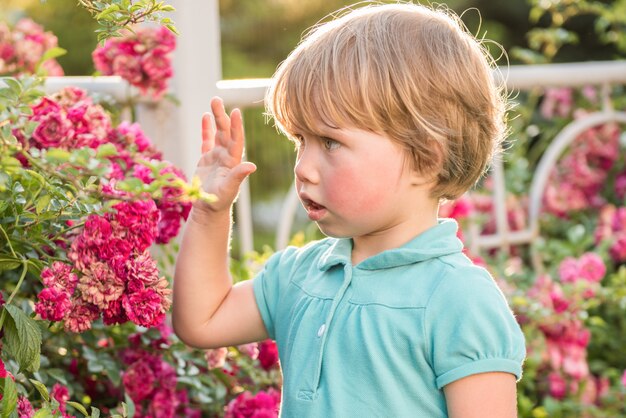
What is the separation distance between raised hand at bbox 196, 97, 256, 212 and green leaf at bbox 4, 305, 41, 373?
45 centimetres

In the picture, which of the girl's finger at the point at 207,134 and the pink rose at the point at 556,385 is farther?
the pink rose at the point at 556,385

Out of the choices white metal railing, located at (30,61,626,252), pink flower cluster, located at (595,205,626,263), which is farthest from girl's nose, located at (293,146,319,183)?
pink flower cluster, located at (595,205,626,263)

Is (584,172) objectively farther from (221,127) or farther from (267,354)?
(221,127)

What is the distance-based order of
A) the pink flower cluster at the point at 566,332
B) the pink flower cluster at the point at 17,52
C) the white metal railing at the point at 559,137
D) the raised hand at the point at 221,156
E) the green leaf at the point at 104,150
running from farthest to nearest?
1. the white metal railing at the point at 559,137
2. the pink flower cluster at the point at 566,332
3. the pink flower cluster at the point at 17,52
4. the raised hand at the point at 221,156
5. the green leaf at the point at 104,150

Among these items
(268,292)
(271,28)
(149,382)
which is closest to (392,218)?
(268,292)

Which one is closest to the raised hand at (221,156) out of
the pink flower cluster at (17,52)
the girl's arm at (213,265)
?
the girl's arm at (213,265)

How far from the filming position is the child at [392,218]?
1594 millimetres

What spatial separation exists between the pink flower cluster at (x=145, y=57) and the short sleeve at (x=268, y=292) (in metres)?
0.70

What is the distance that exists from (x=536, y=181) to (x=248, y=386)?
6.41 ft

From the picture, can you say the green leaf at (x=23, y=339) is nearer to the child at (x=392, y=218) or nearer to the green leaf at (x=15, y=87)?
the green leaf at (x=15, y=87)

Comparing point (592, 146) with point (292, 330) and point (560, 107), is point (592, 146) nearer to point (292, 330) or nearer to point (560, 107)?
point (560, 107)

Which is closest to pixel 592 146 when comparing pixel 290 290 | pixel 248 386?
pixel 248 386

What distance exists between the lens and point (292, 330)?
1766 millimetres

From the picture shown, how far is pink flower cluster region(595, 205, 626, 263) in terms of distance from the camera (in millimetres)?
3674
